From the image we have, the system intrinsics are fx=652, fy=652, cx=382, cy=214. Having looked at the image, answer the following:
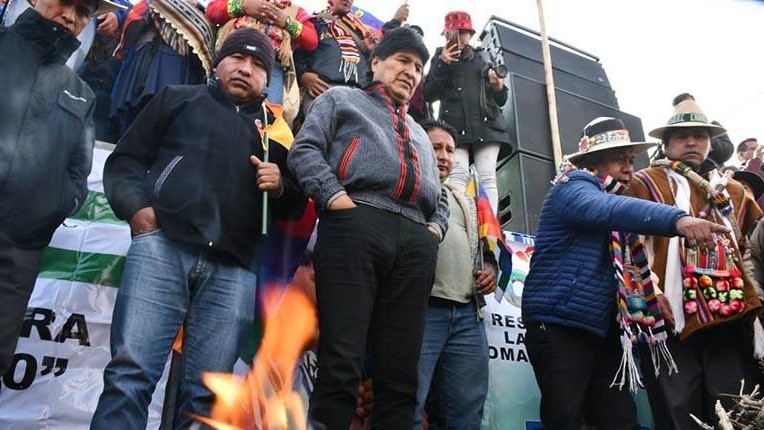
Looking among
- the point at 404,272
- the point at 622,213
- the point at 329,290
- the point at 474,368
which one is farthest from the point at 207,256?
the point at 622,213

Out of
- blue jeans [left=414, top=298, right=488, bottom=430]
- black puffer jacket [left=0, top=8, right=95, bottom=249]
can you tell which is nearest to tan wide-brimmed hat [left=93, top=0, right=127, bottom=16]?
black puffer jacket [left=0, top=8, right=95, bottom=249]

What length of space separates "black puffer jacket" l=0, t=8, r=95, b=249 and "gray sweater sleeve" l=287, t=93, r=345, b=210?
0.87 m

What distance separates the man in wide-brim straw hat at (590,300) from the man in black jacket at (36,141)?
7.09 ft

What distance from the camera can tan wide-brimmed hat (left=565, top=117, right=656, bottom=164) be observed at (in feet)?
11.4

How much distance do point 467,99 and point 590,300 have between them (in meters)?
2.47

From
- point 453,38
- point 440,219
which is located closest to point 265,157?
point 440,219

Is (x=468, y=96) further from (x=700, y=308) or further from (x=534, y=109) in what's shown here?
(x=700, y=308)

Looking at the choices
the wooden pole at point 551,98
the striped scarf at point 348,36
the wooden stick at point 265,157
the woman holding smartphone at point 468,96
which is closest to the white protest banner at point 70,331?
the wooden stick at point 265,157

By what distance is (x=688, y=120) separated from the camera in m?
3.81

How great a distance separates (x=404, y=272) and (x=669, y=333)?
151 centimetres

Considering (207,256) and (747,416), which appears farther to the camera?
→ (207,256)

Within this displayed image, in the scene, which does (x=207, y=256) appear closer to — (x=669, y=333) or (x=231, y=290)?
(x=231, y=290)

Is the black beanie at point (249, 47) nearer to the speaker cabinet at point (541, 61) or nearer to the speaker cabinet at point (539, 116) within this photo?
the speaker cabinet at point (539, 116)

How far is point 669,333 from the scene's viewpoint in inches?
128
